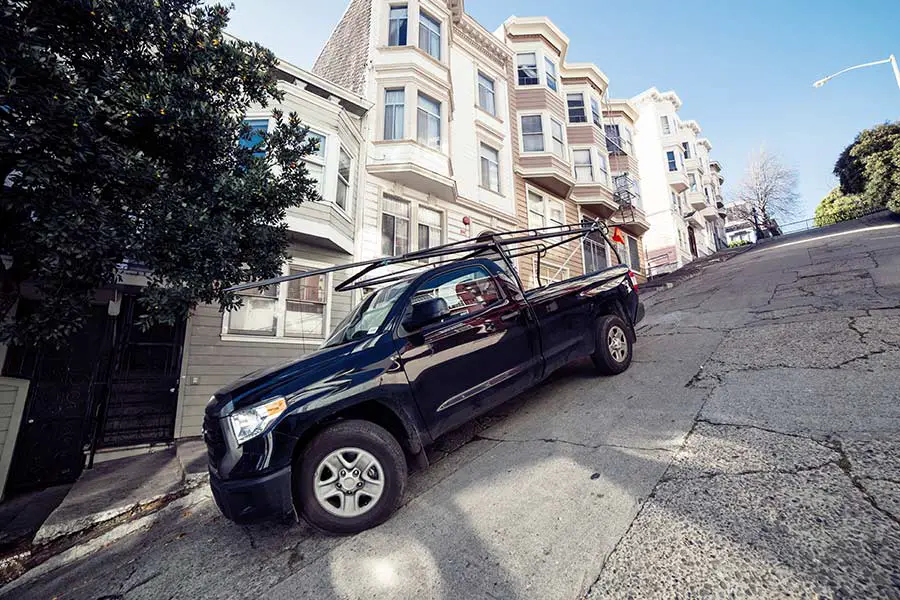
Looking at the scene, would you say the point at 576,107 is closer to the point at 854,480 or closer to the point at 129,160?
the point at 129,160

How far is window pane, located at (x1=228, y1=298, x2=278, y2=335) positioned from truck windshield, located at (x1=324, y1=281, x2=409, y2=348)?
523 cm

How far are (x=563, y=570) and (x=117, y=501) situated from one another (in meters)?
5.78

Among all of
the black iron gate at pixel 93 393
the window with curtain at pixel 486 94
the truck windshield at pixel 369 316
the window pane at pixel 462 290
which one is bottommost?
the black iron gate at pixel 93 393

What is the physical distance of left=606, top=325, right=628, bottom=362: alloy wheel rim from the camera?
514 cm

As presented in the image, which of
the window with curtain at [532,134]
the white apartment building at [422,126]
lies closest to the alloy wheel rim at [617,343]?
the white apartment building at [422,126]

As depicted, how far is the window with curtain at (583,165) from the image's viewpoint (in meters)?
18.8

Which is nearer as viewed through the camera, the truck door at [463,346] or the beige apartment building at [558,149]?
the truck door at [463,346]

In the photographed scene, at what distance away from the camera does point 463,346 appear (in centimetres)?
355

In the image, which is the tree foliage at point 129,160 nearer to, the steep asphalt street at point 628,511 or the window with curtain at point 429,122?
the steep asphalt street at point 628,511

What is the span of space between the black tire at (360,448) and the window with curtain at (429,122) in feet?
36.3

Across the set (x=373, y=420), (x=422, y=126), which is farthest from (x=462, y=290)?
(x=422, y=126)

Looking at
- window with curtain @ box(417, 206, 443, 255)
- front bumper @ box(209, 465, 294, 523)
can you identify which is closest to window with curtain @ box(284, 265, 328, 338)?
window with curtain @ box(417, 206, 443, 255)

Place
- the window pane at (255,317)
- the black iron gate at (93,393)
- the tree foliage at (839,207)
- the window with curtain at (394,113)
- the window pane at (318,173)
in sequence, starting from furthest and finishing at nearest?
the tree foliage at (839,207) < the window with curtain at (394,113) < the window pane at (318,173) < the window pane at (255,317) < the black iron gate at (93,393)

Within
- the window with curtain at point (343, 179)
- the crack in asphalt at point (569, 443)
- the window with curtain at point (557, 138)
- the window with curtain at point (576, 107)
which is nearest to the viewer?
the crack in asphalt at point (569, 443)
